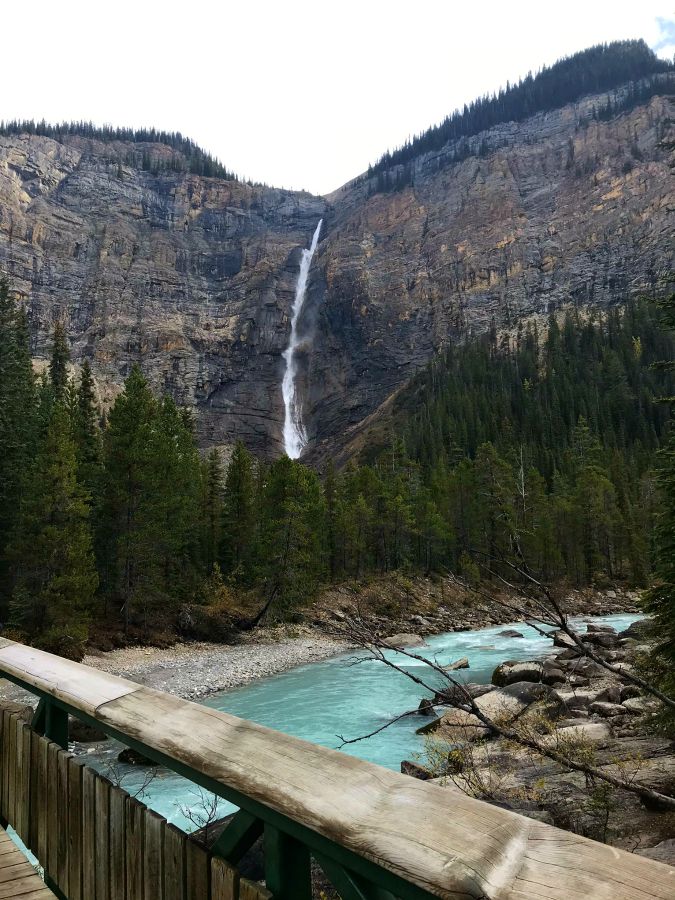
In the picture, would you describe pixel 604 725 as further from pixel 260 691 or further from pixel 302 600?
pixel 302 600

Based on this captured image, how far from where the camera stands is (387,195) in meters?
139

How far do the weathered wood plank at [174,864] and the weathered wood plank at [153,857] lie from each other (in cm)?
2

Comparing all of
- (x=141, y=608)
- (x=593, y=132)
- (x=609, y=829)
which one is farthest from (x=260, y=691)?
(x=593, y=132)

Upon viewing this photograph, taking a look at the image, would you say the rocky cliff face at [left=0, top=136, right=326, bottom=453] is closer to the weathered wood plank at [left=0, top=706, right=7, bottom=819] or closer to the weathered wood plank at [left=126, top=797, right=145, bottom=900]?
the weathered wood plank at [left=0, top=706, right=7, bottom=819]

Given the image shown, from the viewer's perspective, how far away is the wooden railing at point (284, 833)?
0.92 m

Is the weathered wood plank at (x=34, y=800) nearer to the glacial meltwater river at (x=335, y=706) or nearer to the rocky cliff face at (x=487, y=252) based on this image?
the glacial meltwater river at (x=335, y=706)

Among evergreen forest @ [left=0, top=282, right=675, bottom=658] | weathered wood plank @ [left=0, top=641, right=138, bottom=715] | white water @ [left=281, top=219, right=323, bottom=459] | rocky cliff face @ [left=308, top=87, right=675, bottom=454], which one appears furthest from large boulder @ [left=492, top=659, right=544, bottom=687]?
white water @ [left=281, top=219, right=323, bottom=459]

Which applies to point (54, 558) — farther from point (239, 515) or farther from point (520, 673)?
point (520, 673)

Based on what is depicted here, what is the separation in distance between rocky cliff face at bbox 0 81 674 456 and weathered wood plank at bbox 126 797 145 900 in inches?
3813

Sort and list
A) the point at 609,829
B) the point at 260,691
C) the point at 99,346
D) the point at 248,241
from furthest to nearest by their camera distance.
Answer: the point at 248,241 → the point at 99,346 → the point at 260,691 → the point at 609,829

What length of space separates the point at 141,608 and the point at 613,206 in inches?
4836

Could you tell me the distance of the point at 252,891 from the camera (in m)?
1.27

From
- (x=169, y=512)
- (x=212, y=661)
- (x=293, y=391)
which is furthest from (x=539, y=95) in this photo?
(x=212, y=661)

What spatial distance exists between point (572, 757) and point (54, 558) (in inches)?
702
